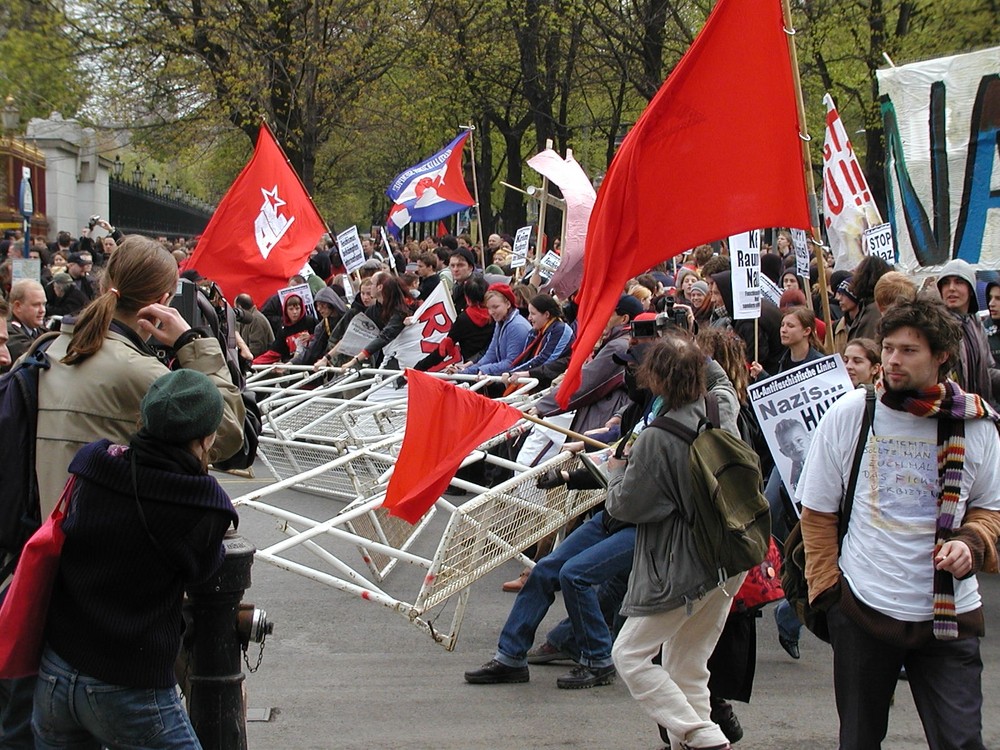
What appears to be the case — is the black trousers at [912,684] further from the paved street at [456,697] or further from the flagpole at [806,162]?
the flagpole at [806,162]

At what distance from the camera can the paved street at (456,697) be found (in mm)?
5191

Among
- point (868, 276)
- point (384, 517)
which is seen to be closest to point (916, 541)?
point (384, 517)

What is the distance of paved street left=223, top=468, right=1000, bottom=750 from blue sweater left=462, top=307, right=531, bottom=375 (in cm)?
335

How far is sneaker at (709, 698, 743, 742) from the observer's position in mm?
5074

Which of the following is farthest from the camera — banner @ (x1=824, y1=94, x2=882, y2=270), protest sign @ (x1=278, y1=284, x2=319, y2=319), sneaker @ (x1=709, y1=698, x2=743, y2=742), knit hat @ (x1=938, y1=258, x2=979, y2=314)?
protest sign @ (x1=278, y1=284, x2=319, y2=319)

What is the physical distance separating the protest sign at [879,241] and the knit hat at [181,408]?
7508mm

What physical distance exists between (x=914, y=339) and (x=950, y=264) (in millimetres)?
4159

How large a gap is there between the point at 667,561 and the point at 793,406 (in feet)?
5.28

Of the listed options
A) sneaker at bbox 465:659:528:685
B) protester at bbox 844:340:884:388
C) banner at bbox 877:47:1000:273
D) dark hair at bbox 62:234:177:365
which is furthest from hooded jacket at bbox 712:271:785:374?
dark hair at bbox 62:234:177:365

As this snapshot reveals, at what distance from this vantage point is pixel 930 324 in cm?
367

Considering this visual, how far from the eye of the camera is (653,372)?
14.9 feet

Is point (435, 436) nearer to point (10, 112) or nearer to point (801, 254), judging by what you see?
point (801, 254)

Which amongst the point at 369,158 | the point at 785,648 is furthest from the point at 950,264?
the point at 369,158

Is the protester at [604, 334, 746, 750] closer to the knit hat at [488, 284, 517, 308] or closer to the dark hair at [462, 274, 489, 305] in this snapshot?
the knit hat at [488, 284, 517, 308]
